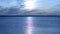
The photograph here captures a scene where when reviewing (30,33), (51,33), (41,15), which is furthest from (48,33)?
(41,15)

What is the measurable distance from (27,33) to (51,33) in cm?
35

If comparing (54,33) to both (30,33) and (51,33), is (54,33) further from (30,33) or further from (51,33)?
(30,33)

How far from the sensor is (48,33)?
2.94 metres

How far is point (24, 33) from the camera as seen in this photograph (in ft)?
9.62

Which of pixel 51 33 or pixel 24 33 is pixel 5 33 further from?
pixel 51 33

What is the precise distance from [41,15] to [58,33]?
7808 millimetres

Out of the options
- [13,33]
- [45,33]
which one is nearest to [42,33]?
[45,33]

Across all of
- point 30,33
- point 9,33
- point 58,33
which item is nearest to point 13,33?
point 9,33

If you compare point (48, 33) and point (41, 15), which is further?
point (41, 15)

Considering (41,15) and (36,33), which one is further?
(41,15)

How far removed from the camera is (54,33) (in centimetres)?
292

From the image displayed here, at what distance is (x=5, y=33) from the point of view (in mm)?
2934

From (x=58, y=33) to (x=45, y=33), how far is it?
0.62ft

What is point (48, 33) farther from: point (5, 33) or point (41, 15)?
point (41, 15)
